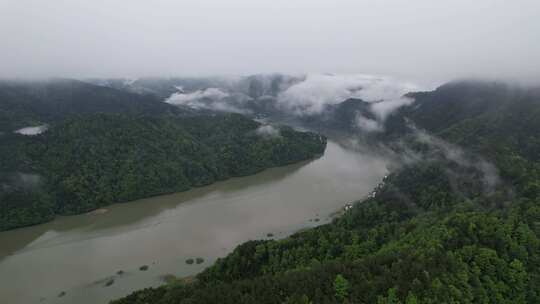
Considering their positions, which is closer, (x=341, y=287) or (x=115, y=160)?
(x=341, y=287)

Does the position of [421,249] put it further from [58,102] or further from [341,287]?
[58,102]

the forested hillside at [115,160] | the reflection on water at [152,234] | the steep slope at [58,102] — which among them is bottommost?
the reflection on water at [152,234]

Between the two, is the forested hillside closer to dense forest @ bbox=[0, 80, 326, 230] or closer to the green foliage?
dense forest @ bbox=[0, 80, 326, 230]

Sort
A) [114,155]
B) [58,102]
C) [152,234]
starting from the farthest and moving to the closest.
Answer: [58,102]
[114,155]
[152,234]

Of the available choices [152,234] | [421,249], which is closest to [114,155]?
[152,234]

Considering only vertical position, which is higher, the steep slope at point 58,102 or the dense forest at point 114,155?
the steep slope at point 58,102

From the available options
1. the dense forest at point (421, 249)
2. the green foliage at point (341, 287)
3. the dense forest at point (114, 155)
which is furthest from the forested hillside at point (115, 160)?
the green foliage at point (341, 287)

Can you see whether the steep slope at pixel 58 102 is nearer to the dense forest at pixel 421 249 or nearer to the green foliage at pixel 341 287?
the dense forest at pixel 421 249

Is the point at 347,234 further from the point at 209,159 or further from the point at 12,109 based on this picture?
the point at 12,109
